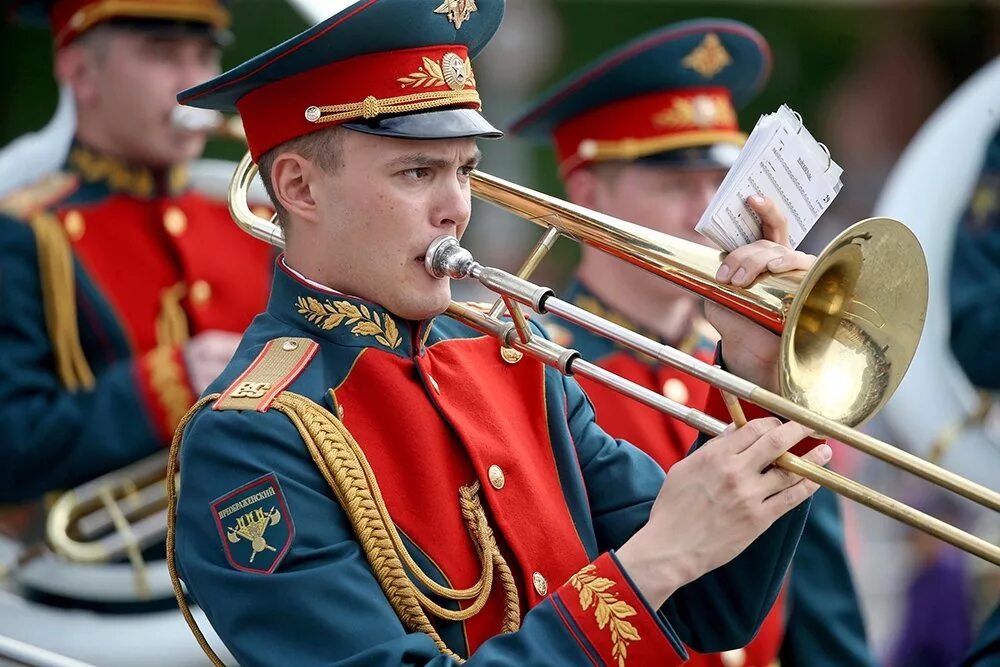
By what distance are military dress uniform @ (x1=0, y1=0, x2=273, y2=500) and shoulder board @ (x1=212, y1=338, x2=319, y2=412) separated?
2.30m

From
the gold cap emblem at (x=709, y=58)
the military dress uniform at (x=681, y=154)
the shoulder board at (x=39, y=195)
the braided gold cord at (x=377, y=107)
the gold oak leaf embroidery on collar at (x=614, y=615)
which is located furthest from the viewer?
the shoulder board at (x=39, y=195)

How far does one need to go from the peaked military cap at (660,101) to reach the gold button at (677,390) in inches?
28.1

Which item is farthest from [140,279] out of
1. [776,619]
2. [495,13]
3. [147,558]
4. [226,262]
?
[495,13]

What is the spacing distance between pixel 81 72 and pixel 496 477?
3.16m

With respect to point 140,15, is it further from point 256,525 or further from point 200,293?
point 256,525

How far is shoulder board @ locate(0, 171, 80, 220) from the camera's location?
18.4ft

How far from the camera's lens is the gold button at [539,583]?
10.1ft

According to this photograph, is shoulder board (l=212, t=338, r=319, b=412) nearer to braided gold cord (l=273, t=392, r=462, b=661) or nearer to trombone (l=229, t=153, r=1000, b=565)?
braided gold cord (l=273, t=392, r=462, b=661)

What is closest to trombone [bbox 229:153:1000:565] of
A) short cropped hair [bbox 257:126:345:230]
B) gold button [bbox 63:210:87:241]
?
short cropped hair [bbox 257:126:345:230]

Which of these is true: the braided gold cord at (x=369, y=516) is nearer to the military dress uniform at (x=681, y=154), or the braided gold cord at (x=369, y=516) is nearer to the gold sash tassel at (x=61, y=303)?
the military dress uniform at (x=681, y=154)

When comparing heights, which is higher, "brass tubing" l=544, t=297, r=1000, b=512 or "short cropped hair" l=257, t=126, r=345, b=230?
"short cropped hair" l=257, t=126, r=345, b=230

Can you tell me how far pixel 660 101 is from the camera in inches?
212

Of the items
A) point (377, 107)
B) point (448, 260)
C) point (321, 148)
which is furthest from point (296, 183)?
point (448, 260)

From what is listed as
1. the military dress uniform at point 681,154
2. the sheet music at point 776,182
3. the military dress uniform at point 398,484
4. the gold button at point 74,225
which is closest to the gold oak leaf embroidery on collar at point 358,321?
the military dress uniform at point 398,484
